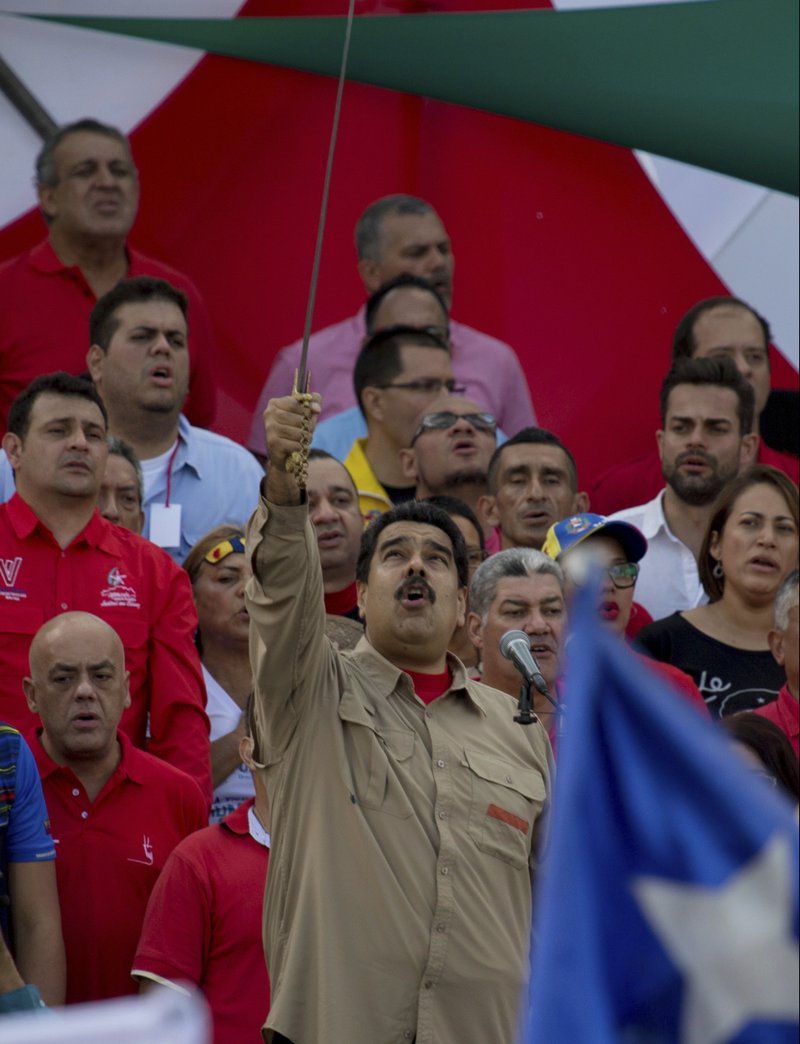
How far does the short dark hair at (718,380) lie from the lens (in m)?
7.50

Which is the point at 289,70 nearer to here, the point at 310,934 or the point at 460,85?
the point at 460,85

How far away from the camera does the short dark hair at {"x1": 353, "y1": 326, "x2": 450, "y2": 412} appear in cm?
765

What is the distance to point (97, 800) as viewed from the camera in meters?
5.29

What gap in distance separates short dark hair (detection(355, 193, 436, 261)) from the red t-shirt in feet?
12.3

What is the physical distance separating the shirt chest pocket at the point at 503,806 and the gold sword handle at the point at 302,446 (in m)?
0.82

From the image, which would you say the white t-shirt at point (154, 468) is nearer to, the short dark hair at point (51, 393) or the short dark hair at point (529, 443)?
the short dark hair at point (51, 393)

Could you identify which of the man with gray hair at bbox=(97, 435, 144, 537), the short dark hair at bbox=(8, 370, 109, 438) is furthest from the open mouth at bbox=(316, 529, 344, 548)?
the short dark hair at bbox=(8, 370, 109, 438)

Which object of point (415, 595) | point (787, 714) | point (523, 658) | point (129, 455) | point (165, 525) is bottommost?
point (787, 714)

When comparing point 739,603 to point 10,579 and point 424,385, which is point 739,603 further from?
point 10,579

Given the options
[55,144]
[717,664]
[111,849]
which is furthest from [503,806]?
[55,144]

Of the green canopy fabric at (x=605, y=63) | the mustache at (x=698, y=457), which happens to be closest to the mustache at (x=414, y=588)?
the mustache at (x=698, y=457)

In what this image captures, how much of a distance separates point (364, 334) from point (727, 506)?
1.99 meters

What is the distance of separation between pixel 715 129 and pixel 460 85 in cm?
117

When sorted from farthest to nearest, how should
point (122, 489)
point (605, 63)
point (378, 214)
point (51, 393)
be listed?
point (605, 63), point (378, 214), point (122, 489), point (51, 393)
